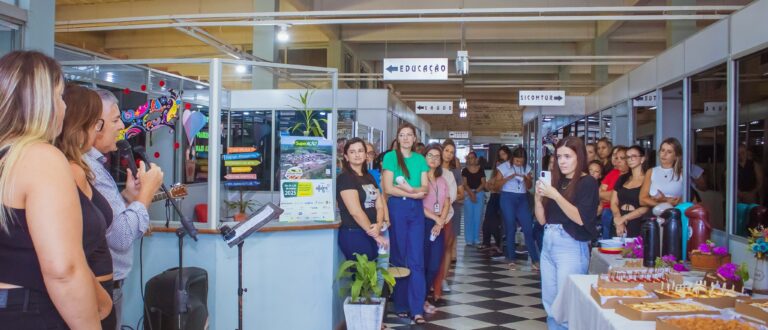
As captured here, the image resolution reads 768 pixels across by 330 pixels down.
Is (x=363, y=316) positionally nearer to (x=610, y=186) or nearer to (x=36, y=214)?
(x=36, y=214)

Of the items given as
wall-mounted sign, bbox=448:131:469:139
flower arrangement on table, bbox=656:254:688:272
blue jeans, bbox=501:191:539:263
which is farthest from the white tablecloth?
wall-mounted sign, bbox=448:131:469:139

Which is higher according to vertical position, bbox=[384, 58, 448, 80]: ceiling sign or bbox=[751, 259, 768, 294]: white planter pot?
bbox=[384, 58, 448, 80]: ceiling sign

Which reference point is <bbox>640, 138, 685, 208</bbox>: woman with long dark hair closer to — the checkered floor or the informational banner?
the checkered floor

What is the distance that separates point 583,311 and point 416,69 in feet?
18.5

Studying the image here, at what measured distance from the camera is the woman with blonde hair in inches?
58.2

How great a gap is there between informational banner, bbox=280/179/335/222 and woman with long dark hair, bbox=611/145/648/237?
2.32 m

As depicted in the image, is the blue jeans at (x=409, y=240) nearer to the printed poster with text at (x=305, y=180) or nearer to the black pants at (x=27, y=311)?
the printed poster with text at (x=305, y=180)

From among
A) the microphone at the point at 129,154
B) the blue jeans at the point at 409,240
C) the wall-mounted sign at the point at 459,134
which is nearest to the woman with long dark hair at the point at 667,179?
the blue jeans at the point at 409,240

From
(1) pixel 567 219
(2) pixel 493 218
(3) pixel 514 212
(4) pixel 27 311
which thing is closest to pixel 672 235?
(1) pixel 567 219

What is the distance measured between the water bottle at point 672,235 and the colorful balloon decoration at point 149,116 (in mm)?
3210

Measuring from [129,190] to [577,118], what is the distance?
958 cm

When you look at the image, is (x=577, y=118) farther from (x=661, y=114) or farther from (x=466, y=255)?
(x=661, y=114)

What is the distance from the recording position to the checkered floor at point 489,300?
16.6 feet

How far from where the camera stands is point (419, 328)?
490 centimetres
